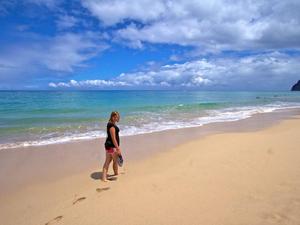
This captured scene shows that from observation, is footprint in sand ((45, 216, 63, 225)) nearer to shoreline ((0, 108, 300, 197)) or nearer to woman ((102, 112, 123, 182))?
woman ((102, 112, 123, 182))

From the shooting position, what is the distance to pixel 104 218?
408 cm

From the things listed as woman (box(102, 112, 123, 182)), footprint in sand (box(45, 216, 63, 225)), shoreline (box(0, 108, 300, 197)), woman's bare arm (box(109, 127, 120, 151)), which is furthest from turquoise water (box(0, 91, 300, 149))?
footprint in sand (box(45, 216, 63, 225))

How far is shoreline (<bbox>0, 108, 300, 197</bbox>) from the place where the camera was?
6418 mm

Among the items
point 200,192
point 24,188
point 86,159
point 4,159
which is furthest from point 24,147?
point 200,192

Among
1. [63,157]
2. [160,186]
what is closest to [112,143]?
[160,186]

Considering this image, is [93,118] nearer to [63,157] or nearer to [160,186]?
[63,157]

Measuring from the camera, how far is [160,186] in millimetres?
5203

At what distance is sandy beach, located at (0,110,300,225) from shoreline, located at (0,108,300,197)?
0.09 feet

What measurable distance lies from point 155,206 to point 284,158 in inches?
168

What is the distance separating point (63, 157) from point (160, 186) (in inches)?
162

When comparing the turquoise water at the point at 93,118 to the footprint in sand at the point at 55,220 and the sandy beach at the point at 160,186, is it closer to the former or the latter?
the sandy beach at the point at 160,186

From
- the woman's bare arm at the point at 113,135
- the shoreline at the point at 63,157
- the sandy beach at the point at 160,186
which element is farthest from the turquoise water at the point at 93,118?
the woman's bare arm at the point at 113,135

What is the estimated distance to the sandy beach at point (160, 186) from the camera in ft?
13.4

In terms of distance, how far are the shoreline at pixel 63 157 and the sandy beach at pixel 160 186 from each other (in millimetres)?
28
